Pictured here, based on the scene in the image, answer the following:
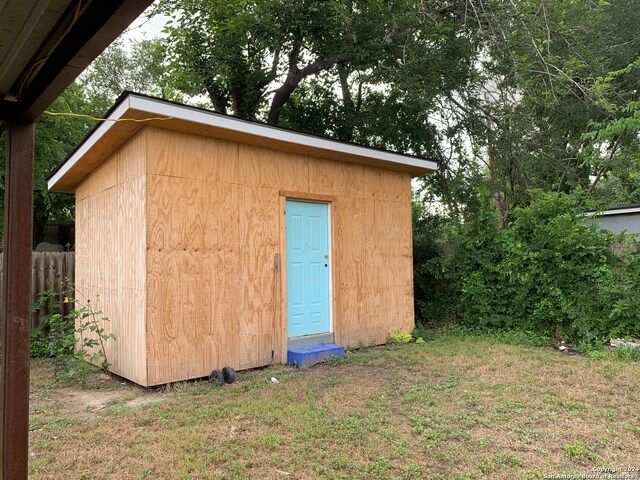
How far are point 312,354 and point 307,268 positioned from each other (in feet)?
3.72

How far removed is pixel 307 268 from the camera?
607 centimetres

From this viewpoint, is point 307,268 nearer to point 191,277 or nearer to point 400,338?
point 191,277

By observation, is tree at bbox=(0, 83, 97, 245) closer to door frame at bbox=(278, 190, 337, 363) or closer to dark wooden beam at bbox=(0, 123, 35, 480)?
door frame at bbox=(278, 190, 337, 363)

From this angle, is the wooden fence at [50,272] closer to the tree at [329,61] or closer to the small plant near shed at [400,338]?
the small plant near shed at [400,338]

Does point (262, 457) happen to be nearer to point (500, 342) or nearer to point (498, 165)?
point (500, 342)

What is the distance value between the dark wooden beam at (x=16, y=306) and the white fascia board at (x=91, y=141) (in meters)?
1.64

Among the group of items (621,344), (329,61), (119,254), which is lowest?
(621,344)

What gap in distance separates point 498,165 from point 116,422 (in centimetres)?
697

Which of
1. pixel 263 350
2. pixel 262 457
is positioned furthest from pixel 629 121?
pixel 262 457

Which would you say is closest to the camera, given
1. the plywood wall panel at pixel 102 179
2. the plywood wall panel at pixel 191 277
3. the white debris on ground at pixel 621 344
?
the plywood wall panel at pixel 191 277

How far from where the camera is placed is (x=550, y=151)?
8.30 meters

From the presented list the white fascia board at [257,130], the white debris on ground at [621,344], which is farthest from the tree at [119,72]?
the white debris on ground at [621,344]

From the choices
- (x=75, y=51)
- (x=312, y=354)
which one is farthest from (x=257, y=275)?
(x=75, y=51)

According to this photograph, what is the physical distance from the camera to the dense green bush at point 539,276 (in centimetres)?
623
